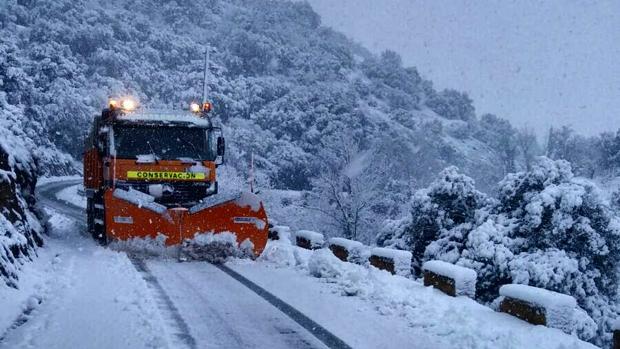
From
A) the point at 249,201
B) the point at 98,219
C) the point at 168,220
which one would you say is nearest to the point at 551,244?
the point at 249,201

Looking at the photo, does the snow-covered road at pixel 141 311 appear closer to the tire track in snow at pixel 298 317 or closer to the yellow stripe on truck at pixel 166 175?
the tire track in snow at pixel 298 317

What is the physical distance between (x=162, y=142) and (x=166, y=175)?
2.24 ft

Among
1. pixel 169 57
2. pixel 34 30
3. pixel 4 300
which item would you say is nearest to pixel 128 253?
pixel 4 300

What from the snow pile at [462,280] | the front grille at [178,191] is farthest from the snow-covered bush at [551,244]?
the snow pile at [462,280]

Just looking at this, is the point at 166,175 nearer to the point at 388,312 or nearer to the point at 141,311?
the point at 141,311

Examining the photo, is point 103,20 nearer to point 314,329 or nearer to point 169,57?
point 169,57

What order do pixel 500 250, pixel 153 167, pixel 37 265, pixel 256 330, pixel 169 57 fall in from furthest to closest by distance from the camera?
pixel 169 57 < pixel 500 250 < pixel 153 167 < pixel 37 265 < pixel 256 330

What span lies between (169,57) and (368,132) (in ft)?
71.6

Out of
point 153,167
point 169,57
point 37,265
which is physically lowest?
point 37,265

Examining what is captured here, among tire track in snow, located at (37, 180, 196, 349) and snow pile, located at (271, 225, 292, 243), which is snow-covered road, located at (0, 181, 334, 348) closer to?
tire track in snow, located at (37, 180, 196, 349)

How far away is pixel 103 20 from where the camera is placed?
62.5 meters

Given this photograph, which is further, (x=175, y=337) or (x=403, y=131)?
(x=403, y=131)

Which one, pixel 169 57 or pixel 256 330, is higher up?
pixel 169 57

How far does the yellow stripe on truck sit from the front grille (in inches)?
3.8
